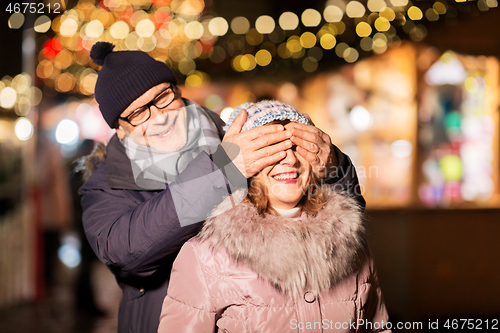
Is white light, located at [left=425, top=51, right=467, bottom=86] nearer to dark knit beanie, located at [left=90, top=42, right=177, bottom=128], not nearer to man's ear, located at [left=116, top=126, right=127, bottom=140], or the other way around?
dark knit beanie, located at [left=90, top=42, right=177, bottom=128]

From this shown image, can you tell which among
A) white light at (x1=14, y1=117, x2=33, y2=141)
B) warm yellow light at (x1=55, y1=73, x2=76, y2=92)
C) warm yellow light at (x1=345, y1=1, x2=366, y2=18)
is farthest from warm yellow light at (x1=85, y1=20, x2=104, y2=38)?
warm yellow light at (x1=345, y1=1, x2=366, y2=18)

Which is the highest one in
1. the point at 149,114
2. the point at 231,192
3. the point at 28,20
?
the point at 28,20

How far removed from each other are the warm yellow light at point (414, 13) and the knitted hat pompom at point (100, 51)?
3.54 m

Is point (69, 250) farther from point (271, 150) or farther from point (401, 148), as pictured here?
point (271, 150)

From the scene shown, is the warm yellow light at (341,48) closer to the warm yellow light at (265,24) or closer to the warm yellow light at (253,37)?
the warm yellow light at (265,24)

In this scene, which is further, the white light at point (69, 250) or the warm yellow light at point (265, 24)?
the white light at point (69, 250)

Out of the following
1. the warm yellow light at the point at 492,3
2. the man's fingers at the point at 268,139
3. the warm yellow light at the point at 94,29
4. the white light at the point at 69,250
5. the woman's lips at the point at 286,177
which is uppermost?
the warm yellow light at the point at 94,29

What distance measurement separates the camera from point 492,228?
448cm

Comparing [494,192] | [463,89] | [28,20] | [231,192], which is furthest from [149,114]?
[494,192]

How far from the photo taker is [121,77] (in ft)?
5.50

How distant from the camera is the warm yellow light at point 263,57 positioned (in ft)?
19.1

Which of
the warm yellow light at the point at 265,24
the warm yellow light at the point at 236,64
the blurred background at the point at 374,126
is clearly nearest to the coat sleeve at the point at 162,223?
the blurred background at the point at 374,126

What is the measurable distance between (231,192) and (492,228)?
4.36 m

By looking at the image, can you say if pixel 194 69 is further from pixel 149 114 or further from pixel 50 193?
pixel 149 114
